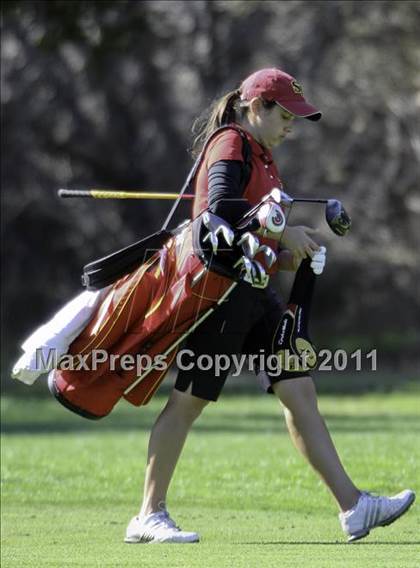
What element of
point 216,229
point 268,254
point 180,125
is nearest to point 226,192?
point 216,229

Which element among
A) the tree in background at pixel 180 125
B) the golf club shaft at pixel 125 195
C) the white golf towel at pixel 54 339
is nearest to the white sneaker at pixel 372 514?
the white golf towel at pixel 54 339

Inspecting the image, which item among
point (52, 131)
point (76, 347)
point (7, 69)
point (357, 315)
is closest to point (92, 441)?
point (76, 347)

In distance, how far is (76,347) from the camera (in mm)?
7301

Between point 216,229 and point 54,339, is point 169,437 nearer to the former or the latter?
point 54,339

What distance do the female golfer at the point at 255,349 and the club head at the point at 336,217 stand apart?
5.5 inches

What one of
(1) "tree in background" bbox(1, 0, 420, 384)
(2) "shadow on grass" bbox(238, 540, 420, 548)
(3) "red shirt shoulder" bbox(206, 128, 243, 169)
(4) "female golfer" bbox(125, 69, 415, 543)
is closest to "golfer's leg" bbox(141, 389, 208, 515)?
(4) "female golfer" bbox(125, 69, 415, 543)

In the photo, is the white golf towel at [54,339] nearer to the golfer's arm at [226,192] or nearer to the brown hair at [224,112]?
the golfer's arm at [226,192]

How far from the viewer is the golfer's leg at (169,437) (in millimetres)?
7414

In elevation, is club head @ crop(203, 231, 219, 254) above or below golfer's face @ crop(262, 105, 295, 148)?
below

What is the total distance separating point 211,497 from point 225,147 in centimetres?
364

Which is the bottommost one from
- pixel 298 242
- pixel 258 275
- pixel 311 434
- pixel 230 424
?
pixel 311 434

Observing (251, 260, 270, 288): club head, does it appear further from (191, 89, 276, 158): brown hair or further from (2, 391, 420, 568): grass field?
(2, 391, 420, 568): grass field

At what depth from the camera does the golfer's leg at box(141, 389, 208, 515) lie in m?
7.41

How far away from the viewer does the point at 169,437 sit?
7414mm
